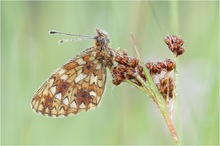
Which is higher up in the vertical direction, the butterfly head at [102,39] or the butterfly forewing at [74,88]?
the butterfly head at [102,39]

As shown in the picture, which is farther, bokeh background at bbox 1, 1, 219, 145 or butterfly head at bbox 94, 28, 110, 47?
butterfly head at bbox 94, 28, 110, 47

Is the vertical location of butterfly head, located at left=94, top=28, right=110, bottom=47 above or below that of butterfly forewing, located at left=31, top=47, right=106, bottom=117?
above

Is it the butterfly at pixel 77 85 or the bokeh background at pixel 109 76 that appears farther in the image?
the butterfly at pixel 77 85

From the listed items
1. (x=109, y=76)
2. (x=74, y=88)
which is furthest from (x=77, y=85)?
Answer: (x=109, y=76)
